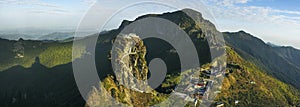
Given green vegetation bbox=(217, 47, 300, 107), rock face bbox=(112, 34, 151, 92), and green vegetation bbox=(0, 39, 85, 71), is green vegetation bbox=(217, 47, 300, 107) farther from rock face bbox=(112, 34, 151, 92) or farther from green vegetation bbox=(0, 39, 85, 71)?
green vegetation bbox=(0, 39, 85, 71)

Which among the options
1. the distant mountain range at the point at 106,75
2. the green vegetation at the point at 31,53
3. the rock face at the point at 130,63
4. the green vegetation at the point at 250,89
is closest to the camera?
the rock face at the point at 130,63

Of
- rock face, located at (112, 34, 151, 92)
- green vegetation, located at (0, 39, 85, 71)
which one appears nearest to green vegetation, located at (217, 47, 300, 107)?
rock face, located at (112, 34, 151, 92)

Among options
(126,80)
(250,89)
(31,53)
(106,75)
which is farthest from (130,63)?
(31,53)

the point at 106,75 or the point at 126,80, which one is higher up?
the point at 106,75

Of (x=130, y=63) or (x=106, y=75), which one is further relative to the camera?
(x=130, y=63)

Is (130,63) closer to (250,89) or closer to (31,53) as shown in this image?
(250,89)

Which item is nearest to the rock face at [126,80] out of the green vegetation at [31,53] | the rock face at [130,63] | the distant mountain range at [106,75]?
the rock face at [130,63]

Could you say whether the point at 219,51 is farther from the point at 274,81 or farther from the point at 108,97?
the point at 108,97

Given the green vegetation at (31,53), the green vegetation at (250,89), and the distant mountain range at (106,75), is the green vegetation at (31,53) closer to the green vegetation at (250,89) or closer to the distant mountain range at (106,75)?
the distant mountain range at (106,75)

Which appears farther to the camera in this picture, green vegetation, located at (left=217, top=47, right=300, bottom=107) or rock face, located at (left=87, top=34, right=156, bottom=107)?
green vegetation, located at (left=217, top=47, right=300, bottom=107)

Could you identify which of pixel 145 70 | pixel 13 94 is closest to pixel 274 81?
pixel 145 70

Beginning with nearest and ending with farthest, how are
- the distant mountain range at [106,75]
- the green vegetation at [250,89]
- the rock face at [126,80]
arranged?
1. the rock face at [126,80]
2. the distant mountain range at [106,75]
3. the green vegetation at [250,89]
